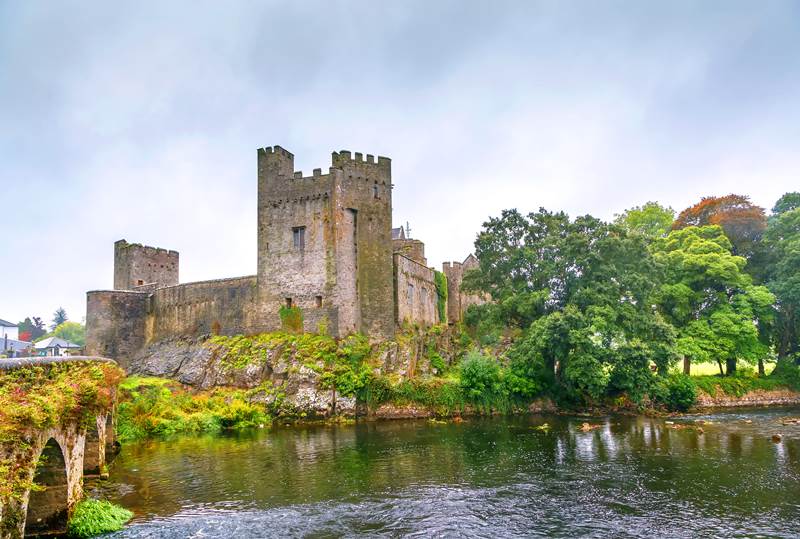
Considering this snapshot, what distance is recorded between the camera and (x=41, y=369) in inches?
467

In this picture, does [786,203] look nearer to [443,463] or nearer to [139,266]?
[443,463]

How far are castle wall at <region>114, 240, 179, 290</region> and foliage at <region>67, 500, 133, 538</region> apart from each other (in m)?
34.5

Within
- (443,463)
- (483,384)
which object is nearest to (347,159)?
(483,384)

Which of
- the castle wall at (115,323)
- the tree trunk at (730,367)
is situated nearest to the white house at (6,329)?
the castle wall at (115,323)

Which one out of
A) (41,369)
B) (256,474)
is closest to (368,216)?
(256,474)

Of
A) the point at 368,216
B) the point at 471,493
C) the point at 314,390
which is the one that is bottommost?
the point at 471,493

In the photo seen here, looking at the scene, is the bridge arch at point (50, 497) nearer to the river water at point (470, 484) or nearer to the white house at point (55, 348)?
the river water at point (470, 484)

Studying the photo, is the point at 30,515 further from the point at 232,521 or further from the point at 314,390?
the point at 314,390

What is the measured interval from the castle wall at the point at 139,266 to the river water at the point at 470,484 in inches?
902

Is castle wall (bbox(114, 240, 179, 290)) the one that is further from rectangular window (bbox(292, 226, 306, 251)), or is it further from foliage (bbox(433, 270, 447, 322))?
foliage (bbox(433, 270, 447, 322))

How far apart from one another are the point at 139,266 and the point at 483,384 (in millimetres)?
29931

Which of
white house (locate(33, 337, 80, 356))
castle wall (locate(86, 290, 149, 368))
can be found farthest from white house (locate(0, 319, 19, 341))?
castle wall (locate(86, 290, 149, 368))

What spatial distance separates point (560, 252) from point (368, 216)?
42.5 ft

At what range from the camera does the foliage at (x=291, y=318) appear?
37.8 meters
